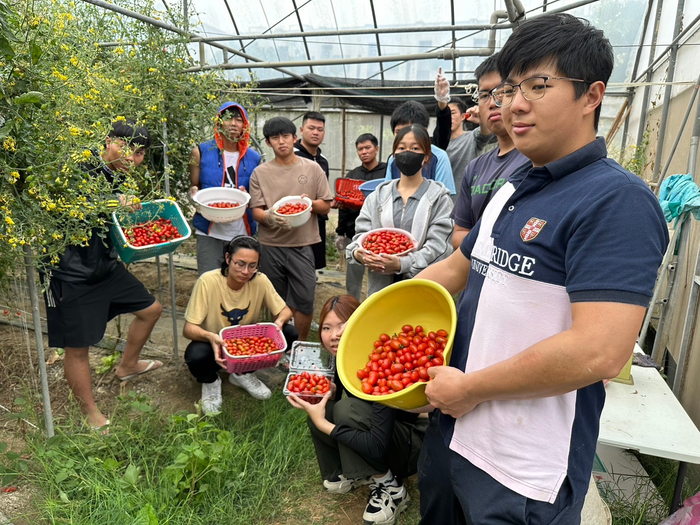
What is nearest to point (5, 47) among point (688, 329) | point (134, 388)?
point (134, 388)

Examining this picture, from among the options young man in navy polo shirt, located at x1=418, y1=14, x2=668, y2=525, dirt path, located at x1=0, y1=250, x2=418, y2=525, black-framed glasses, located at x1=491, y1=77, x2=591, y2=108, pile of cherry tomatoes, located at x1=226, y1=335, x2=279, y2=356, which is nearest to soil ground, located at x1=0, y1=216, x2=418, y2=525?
dirt path, located at x1=0, y1=250, x2=418, y2=525

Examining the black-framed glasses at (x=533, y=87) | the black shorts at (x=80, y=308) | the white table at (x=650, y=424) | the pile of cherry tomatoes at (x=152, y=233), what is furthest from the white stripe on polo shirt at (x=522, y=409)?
the black shorts at (x=80, y=308)

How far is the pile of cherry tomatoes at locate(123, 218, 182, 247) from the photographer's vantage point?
2.98m

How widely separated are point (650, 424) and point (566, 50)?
1.73 meters

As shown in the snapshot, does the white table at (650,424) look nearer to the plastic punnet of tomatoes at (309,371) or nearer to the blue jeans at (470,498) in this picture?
the blue jeans at (470,498)

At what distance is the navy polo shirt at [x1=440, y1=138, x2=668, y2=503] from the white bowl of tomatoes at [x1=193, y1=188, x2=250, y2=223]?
2551mm

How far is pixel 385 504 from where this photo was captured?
2.34m

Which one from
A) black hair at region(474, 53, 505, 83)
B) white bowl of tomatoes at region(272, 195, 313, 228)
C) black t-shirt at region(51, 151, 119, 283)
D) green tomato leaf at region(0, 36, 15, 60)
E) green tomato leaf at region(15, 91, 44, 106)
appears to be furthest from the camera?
white bowl of tomatoes at region(272, 195, 313, 228)

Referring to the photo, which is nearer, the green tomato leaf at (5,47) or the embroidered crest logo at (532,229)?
Result: the embroidered crest logo at (532,229)

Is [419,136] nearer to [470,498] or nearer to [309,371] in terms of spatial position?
[309,371]

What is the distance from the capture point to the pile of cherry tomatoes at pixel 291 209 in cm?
372

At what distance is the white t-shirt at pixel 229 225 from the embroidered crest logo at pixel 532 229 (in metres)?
3.02

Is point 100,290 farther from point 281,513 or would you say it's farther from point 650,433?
point 650,433

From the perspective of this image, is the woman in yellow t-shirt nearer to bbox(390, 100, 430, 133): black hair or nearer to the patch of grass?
the patch of grass
